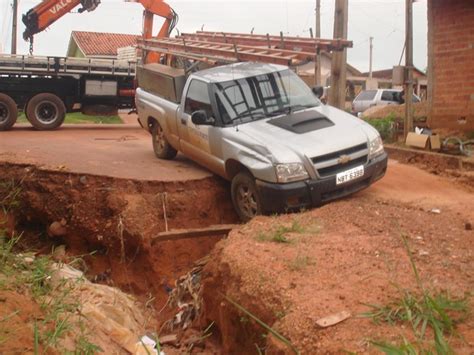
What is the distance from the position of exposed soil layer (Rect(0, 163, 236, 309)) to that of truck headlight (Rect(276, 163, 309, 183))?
57.8 inches

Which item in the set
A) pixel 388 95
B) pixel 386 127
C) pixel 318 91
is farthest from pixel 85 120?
pixel 318 91

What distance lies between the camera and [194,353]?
6645 mm

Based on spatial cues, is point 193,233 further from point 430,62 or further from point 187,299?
point 430,62

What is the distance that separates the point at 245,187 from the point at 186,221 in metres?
1.20

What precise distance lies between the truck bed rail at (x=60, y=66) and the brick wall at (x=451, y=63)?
8.71 metres

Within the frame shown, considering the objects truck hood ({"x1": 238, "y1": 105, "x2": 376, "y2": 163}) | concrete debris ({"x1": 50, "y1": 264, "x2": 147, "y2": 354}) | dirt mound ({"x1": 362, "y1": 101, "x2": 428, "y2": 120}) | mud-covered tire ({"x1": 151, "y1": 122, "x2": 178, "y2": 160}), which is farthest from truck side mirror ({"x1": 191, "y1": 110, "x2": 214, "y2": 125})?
dirt mound ({"x1": 362, "y1": 101, "x2": 428, "y2": 120})

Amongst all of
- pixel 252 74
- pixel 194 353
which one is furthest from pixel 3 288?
pixel 252 74

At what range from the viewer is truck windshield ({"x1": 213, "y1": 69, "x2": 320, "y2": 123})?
9070 mm

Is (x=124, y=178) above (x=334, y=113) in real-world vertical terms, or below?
below

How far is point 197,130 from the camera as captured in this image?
9.58m

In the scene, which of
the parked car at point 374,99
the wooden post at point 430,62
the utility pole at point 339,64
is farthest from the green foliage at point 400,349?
the parked car at point 374,99

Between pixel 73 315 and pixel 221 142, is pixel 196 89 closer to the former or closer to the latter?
pixel 221 142

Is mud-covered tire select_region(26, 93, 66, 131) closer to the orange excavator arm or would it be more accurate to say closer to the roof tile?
the orange excavator arm

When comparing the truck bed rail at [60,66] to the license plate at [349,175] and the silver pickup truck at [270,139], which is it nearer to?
the silver pickup truck at [270,139]
